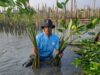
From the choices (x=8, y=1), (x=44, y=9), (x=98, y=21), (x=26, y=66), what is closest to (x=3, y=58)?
(x=26, y=66)

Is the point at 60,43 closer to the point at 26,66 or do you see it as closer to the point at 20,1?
the point at 26,66

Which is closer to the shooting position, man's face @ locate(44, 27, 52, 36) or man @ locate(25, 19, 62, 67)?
man's face @ locate(44, 27, 52, 36)

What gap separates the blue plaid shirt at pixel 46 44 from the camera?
268 inches

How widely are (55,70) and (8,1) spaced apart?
7.50 ft

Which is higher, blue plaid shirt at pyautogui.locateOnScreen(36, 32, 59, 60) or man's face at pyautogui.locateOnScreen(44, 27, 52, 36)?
man's face at pyautogui.locateOnScreen(44, 27, 52, 36)

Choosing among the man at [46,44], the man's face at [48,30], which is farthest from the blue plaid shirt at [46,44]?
the man's face at [48,30]

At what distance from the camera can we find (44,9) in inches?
910

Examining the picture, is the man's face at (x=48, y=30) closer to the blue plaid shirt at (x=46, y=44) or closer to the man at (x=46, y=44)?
the man at (x=46, y=44)

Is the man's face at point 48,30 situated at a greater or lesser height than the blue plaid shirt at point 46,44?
greater

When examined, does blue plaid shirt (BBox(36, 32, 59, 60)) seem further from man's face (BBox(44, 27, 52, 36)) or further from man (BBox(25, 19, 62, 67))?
man's face (BBox(44, 27, 52, 36))

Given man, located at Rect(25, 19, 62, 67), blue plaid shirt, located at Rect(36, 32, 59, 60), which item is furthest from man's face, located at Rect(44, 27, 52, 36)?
blue plaid shirt, located at Rect(36, 32, 59, 60)

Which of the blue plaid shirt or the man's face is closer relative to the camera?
the man's face

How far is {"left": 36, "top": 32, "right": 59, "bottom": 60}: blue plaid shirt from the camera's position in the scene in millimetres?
6809

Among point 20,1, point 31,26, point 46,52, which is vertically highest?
point 20,1
